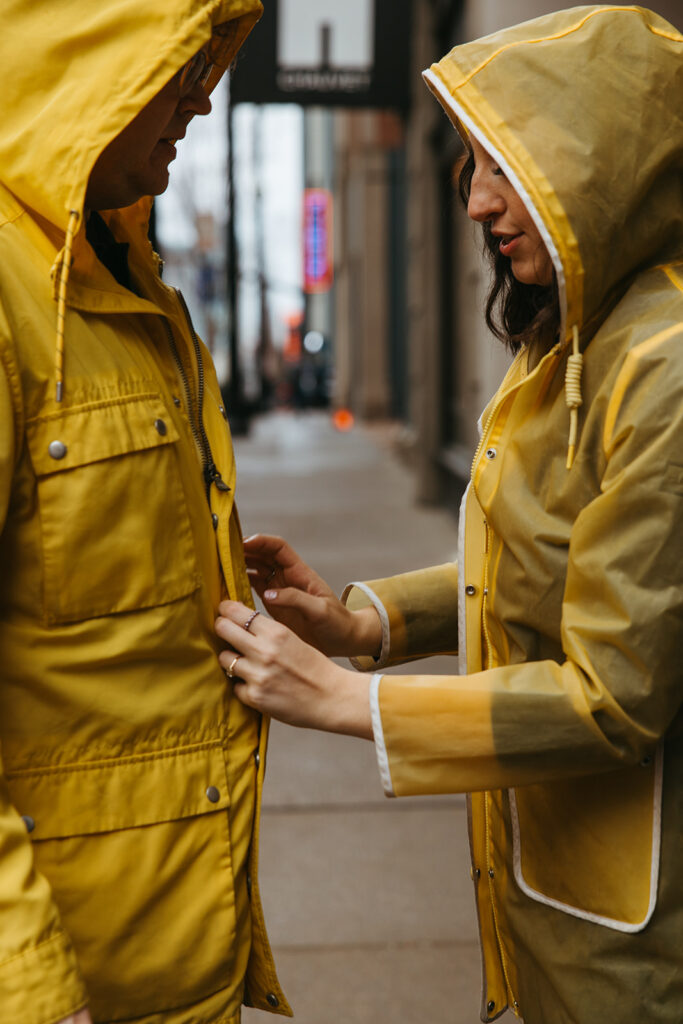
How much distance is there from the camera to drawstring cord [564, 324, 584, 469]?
1.70 meters

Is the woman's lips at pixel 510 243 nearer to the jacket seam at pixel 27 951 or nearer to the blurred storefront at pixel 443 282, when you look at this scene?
the blurred storefront at pixel 443 282

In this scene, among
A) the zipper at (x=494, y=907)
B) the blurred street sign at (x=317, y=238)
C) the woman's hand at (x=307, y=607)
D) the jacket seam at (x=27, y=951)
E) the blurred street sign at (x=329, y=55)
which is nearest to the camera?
the jacket seam at (x=27, y=951)

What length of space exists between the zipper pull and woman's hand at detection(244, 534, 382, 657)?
11.9 inches

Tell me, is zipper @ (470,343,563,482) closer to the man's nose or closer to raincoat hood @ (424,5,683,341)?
raincoat hood @ (424,5,683,341)

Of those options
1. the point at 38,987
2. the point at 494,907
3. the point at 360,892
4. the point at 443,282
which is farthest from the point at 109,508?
the point at 443,282

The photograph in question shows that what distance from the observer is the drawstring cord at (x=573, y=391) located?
5.57 feet

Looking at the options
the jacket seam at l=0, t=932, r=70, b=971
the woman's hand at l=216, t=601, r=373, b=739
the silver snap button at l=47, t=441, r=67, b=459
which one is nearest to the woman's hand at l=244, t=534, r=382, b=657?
the woman's hand at l=216, t=601, r=373, b=739

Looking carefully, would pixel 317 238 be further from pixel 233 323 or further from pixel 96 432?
pixel 96 432

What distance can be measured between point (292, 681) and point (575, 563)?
47 centimetres

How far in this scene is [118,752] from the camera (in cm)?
173

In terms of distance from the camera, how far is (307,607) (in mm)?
2238

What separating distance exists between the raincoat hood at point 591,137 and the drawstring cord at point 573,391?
2.0 inches

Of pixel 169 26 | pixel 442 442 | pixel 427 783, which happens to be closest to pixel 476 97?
pixel 169 26

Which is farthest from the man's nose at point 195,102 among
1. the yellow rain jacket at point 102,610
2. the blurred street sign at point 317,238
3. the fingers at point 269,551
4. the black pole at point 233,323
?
the blurred street sign at point 317,238
